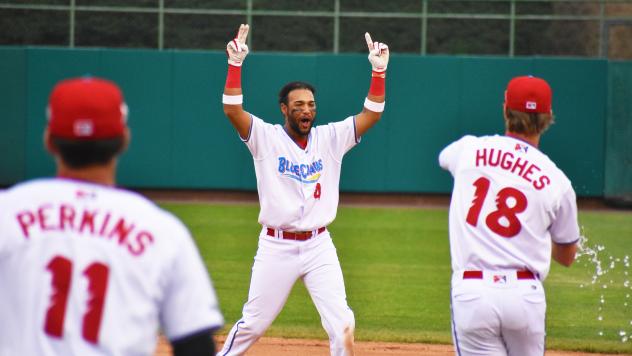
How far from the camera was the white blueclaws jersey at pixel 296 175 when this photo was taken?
695cm

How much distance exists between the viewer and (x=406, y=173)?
2222 cm

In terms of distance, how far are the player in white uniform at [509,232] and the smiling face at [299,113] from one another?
240 cm

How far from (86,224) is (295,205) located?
13.0 feet

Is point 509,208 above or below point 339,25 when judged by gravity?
below

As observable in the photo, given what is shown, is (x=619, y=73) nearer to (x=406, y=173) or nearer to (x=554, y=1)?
(x=554, y=1)

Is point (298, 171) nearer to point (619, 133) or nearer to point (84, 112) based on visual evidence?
point (84, 112)

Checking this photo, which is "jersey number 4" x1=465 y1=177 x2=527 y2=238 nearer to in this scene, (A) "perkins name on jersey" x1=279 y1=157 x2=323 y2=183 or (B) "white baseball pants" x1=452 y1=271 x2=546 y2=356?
(B) "white baseball pants" x1=452 y1=271 x2=546 y2=356

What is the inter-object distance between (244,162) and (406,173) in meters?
3.48

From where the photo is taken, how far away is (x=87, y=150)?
120 inches

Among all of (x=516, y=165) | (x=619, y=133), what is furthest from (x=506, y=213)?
(x=619, y=133)

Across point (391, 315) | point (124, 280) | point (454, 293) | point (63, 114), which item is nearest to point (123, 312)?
point (124, 280)

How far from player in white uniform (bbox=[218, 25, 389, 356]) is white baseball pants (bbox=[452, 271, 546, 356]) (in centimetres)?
199

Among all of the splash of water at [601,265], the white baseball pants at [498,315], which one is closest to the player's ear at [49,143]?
the white baseball pants at [498,315]

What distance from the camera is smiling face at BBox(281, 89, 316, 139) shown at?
7.20 meters
